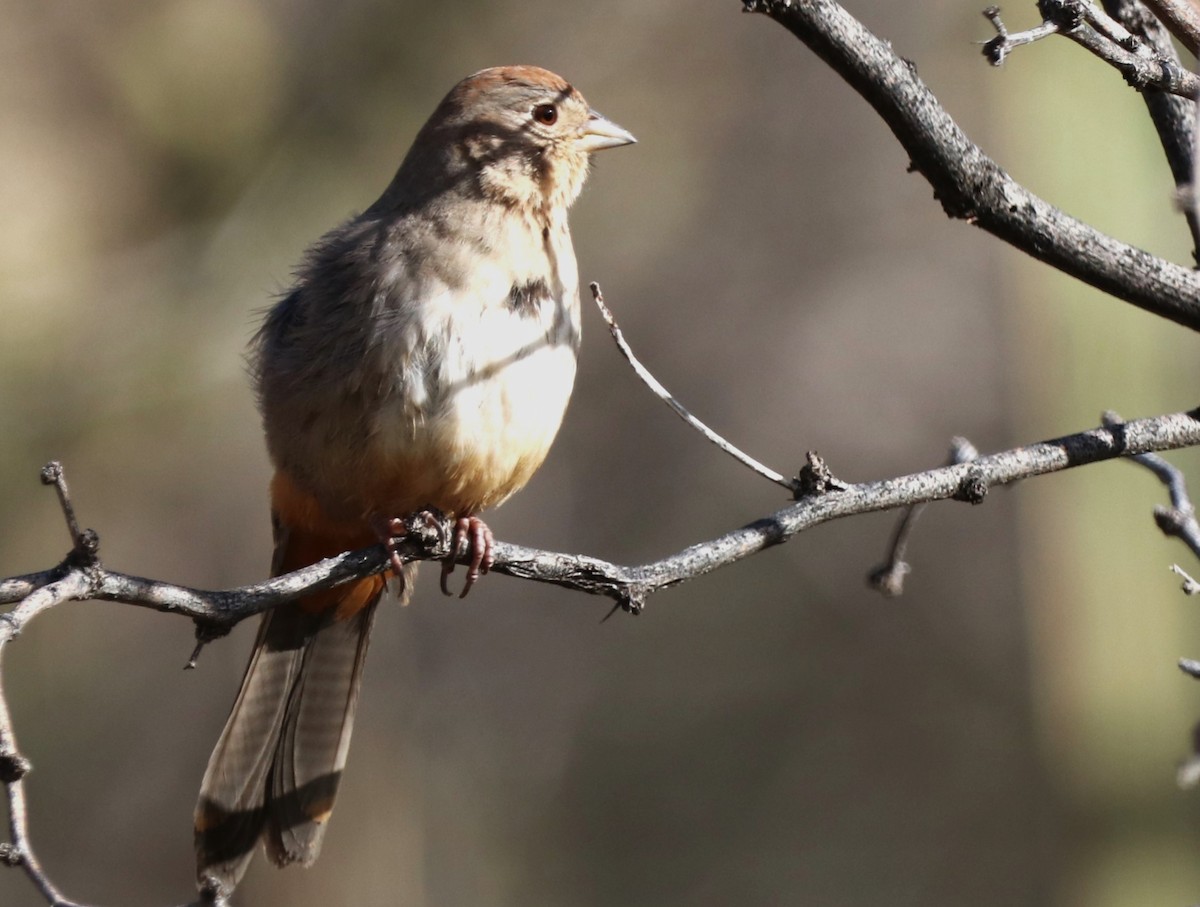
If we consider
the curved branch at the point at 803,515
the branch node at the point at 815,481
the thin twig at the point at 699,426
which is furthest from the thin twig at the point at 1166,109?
the thin twig at the point at 699,426

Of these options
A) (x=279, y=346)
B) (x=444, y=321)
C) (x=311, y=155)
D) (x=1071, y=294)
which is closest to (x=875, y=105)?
(x=444, y=321)

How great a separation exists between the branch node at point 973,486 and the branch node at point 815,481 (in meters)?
0.23

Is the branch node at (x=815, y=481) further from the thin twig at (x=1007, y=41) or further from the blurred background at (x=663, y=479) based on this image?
the blurred background at (x=663, y=479)

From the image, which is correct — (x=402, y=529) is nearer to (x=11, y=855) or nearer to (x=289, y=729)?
(x=289, y=729)

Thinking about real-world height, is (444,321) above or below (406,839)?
above

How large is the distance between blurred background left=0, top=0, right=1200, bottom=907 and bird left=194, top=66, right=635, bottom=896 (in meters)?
2.09

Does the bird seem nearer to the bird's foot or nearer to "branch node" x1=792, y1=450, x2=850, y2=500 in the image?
the bird's foot

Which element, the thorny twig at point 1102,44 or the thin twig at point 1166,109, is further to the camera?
the thin twig at point 1166,109

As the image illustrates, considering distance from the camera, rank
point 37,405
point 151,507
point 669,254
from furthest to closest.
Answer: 1. point 669,254
2. point 151,507
3. point 37,405

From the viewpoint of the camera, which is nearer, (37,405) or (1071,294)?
(1071,294)

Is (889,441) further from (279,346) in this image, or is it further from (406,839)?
(279,346)

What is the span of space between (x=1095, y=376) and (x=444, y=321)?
311cm

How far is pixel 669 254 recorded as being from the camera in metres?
8.95

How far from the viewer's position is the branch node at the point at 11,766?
221 cm
